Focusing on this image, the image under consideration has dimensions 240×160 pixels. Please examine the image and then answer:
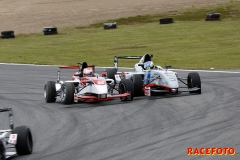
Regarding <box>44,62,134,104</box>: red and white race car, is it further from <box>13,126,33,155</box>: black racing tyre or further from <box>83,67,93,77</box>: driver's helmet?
<box>13,126,33,155</box>: black racing tyre

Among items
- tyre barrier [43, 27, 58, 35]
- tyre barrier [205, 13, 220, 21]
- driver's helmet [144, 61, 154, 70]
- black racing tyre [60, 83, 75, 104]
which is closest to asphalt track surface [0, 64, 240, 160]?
black racing tyre [60, 83, 75, 104]

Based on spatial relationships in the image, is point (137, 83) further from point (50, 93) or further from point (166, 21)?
point (166, 21)

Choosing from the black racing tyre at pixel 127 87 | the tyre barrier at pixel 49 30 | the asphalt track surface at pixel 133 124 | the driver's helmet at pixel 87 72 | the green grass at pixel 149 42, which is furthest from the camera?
the tyre barrier at pixel 49 30

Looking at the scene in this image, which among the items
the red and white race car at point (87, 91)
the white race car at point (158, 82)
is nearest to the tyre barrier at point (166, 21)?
the white race car at point (158, 82)

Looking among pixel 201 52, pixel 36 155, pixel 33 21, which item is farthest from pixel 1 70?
pixel 33 21

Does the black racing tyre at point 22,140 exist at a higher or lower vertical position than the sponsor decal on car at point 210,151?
higher

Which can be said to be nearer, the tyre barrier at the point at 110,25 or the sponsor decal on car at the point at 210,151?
the sponsor decal on car at the point at 210,151

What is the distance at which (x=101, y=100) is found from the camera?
1769 centimetres

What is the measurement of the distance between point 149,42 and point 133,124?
1009 inches

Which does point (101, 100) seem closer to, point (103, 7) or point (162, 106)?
point (162, 106)

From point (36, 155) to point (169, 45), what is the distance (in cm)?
2701

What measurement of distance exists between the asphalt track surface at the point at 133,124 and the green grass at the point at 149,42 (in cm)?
1029

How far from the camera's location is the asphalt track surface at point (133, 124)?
1130cm

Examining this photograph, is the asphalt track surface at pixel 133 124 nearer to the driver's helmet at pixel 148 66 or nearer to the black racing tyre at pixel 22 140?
the black racing tyre at pixel 22 140
